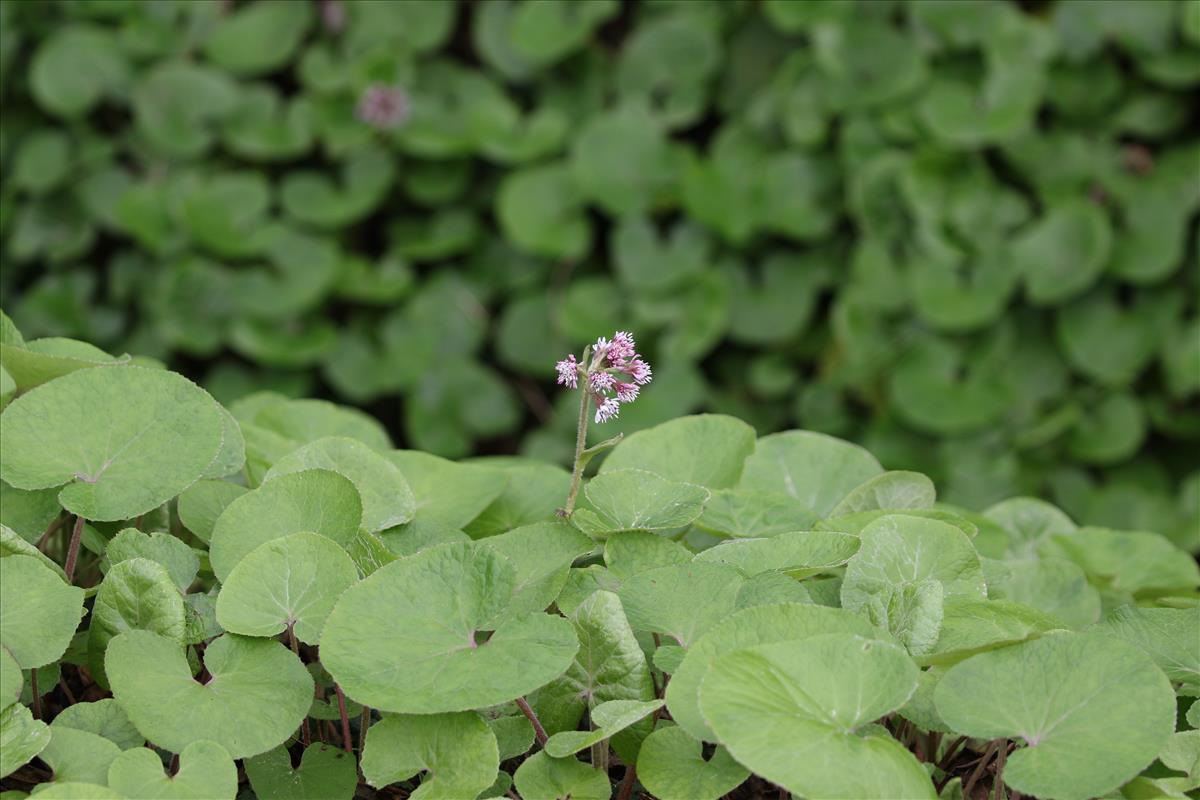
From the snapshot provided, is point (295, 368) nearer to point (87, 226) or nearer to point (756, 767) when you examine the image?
point (87, 226)

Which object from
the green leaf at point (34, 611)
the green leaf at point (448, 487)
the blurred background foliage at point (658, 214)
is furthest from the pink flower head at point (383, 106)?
the green leaf at point (34, 611)

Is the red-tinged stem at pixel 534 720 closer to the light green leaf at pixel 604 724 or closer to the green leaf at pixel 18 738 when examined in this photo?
the light green leaf at pixel 604 724

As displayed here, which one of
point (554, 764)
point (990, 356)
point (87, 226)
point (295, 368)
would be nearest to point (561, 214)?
point (295, 368)

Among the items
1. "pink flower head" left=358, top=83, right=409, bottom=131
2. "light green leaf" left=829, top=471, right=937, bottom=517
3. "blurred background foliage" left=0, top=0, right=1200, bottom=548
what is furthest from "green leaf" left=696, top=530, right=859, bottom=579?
"pink flower head" left=358, top=83, right=409, bottom=131

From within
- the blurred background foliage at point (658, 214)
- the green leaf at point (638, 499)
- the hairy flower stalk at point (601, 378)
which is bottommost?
the blurred background foliage at point (658, 214)

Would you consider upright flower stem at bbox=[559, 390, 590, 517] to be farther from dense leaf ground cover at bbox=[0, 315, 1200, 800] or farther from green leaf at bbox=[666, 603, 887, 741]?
green leaf at bbox=[666, 603, 887, 741]

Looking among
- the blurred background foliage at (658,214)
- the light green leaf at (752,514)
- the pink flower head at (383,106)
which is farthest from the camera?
the pink flower head at (383,106)
